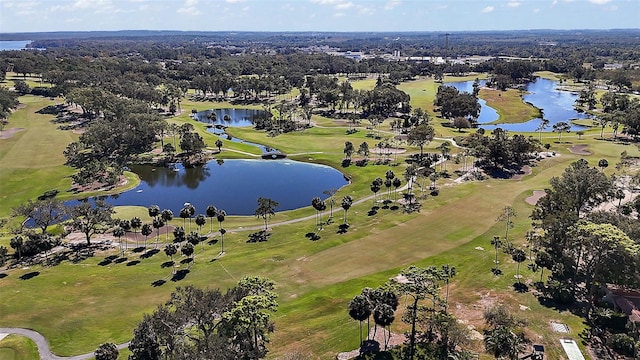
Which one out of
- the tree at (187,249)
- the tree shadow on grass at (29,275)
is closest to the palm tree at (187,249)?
the tree at (187,249)

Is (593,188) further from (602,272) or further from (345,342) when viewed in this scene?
(345,342)

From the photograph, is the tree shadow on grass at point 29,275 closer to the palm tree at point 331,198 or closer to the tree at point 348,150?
the palm tree at point 331,198

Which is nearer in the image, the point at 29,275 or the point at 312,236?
the point at 29,275

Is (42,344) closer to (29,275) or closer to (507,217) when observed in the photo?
(29,275)

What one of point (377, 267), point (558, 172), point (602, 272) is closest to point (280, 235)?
point (377, 267)

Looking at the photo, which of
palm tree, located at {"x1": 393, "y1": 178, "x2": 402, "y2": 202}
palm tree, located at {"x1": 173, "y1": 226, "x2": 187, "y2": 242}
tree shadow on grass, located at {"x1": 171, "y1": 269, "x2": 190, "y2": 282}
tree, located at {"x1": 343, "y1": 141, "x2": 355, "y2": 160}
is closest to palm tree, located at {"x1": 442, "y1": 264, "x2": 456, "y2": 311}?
palm tree, located at {"x1": 393, "y1": 178, "x2": 402, "y2": 202}

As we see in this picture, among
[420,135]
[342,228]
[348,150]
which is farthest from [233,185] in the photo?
[420,135]

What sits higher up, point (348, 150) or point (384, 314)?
point (348, 150)
